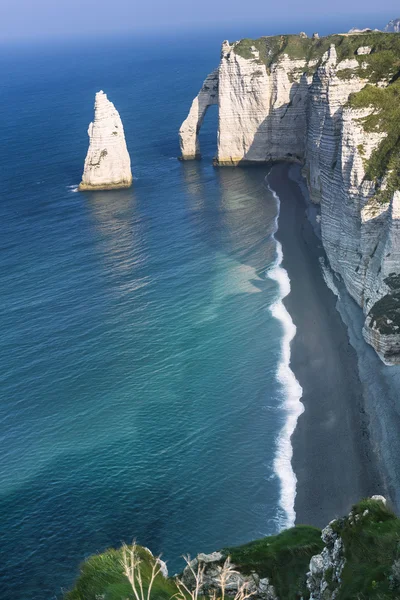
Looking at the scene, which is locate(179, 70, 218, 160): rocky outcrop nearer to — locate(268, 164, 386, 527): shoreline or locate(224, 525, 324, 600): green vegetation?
locate(268, 164, 386, 527): shoreline

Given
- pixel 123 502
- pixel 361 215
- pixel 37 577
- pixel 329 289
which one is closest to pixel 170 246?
pixel 329 289

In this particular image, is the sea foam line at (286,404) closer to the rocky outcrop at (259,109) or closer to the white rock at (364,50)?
the white rock at (364,50)

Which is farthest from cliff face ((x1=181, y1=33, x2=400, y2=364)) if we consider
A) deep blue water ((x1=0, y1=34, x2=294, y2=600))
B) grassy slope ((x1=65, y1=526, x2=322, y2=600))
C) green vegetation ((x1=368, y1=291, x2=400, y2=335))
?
grassy slope ((x1=65, y1=526, x2=322, y2=600))

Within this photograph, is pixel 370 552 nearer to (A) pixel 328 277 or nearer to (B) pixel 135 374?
(B) pixel 135 374

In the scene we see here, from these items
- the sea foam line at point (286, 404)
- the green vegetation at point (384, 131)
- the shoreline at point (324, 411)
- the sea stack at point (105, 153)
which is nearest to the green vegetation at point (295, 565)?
the sea foam line at point (286, 404)

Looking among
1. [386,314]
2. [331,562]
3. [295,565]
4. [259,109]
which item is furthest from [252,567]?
[259,109]
